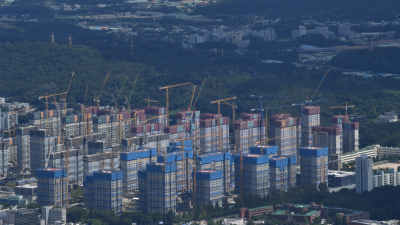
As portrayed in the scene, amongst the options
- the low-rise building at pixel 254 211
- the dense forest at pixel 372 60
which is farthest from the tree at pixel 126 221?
the dense forest at pixel 372 60

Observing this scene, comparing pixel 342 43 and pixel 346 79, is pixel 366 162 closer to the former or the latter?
pixel 346 79

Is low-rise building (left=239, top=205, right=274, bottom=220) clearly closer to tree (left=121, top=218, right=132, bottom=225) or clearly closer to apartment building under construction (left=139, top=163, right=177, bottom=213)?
apartment building under construction (left=139, top=163, right=177, bottom=213)

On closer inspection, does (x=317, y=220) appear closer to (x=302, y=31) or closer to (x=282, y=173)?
(x=282, y=173)

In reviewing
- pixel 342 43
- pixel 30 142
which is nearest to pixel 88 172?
pixel 30 142

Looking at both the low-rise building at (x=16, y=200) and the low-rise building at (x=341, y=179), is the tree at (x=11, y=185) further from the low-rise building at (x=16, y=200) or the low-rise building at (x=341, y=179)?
the low-rise building at (x=341, y=179)

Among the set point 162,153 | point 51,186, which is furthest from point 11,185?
point 162,153

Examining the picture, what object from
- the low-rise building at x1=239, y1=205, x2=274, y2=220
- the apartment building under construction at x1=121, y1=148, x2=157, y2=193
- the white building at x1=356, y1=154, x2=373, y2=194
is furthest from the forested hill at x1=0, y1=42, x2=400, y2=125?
the low-rise building at x1=239, y1=205, x2=274, y2=220
